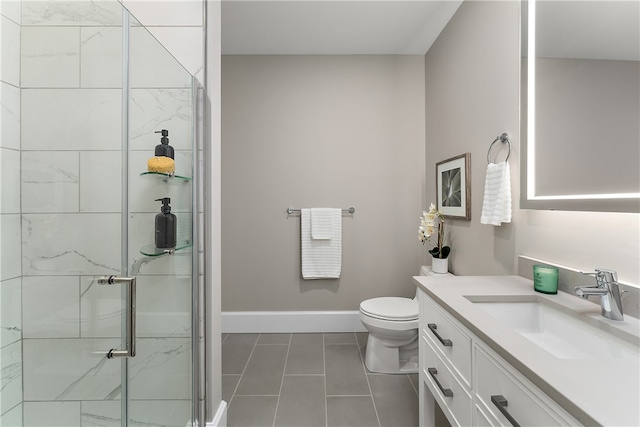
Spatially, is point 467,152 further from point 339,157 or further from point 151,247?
point 151,247

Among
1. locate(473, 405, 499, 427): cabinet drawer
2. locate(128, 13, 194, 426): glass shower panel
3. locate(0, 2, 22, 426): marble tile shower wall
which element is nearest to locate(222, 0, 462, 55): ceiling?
locate(128, 13, 194, 426): glass shower panel

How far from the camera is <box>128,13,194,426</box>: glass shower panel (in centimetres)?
101

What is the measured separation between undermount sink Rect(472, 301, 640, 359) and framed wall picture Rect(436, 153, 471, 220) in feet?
2.81

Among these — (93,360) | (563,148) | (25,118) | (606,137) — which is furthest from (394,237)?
(25,118)

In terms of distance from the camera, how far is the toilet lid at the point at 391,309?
1824mm

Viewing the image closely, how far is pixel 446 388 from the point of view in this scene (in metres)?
1.07

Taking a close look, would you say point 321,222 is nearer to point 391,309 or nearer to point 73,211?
point 391,309

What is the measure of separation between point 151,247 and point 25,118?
20.7 inches

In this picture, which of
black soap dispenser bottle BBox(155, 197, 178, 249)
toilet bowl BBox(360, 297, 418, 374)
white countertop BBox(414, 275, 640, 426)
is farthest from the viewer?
toilet bowl BBox(360, 297, 418, 374)

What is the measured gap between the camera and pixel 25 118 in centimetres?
85

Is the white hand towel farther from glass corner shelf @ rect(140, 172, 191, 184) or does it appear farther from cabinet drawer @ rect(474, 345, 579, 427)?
cabinet drawer @ rect(474, 345, 579, 427)

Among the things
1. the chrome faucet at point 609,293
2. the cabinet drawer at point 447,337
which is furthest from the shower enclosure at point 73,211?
the chrome faucet at point 609,293

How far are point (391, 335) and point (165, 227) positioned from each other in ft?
4.81

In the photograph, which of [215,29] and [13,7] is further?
[215,29]
